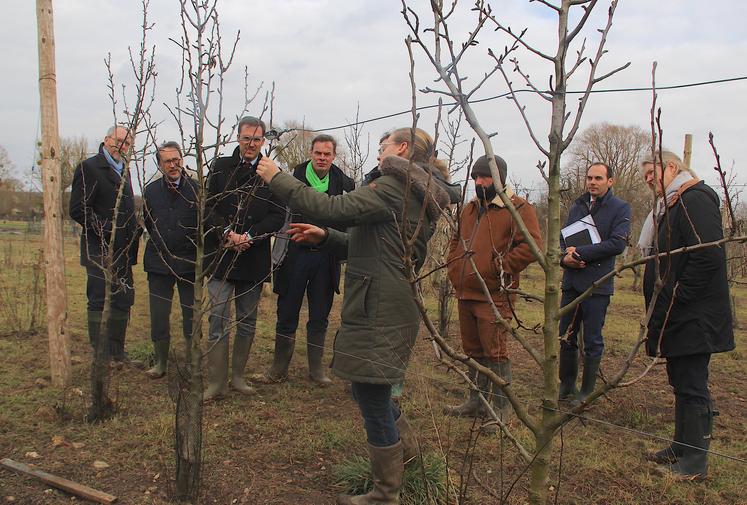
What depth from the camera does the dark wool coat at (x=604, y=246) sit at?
441 centimetres

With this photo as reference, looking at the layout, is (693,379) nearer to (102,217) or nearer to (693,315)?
(693,315)

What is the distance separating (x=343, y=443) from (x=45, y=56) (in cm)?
338

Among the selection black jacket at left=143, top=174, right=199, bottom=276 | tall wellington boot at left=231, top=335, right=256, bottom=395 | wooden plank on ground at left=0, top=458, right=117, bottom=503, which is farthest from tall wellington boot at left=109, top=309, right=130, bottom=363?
wooden plank on ground at left=0, top=458, right=117, bottom=503

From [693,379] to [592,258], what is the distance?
4.40 feet

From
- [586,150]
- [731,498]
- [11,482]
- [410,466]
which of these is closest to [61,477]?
[11,482]

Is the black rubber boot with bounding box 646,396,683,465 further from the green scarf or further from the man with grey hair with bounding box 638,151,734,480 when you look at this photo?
the green scarf

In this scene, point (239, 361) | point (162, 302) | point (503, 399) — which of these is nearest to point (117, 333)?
point (162, 302)

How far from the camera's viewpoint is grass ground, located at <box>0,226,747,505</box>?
295cm

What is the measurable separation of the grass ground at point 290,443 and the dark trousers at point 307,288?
1.82ft

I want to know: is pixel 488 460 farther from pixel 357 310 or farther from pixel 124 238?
pixel 124 238

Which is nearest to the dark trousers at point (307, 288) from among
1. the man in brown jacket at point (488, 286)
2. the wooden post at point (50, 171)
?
the man in brown jacket at point (488, 286)

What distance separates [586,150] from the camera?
28156mm

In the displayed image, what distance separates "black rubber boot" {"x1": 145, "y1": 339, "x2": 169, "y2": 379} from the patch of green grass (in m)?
2.24

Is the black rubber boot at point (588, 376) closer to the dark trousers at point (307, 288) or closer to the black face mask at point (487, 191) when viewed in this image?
the black face mask at point (487, 191)
